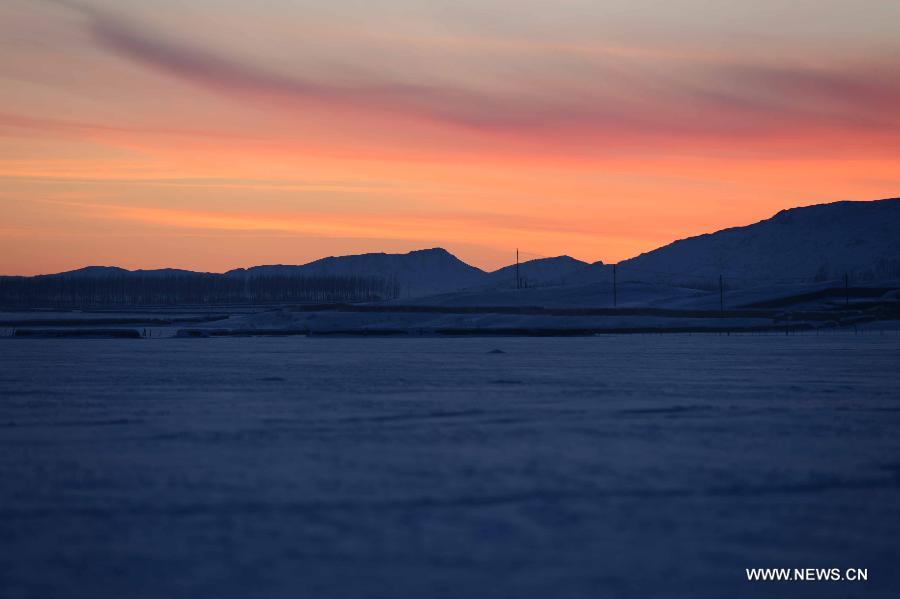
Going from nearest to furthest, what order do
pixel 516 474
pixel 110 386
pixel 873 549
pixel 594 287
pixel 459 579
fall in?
pixel 459 579 < pixel 873 549 < pixel 516 474 < pixel 110 386 < pixel 594 287

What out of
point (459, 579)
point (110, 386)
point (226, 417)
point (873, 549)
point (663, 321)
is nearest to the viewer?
point (459, 579)

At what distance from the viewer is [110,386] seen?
2478 centimetres

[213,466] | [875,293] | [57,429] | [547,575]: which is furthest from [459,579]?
[875,293]

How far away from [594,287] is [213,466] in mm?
115048

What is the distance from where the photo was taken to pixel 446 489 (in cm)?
1198

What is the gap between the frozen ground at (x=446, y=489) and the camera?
8773 mm

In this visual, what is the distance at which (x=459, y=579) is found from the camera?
866 cm

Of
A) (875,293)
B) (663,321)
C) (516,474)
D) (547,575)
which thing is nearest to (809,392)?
(516,474)

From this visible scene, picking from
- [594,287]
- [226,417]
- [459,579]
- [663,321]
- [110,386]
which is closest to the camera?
[459,579]

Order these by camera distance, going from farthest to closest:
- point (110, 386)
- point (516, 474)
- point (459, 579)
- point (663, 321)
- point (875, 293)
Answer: point (875, 293) < point (663, 321) < point (110, 386) < point (516, 474) < point (459, 579)

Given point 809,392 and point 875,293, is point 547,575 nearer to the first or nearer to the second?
point 809,392

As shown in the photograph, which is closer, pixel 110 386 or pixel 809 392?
pixel 809 392

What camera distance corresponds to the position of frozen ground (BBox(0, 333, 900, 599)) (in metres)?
8.77

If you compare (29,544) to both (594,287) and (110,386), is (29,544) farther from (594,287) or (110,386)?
(594,287)
